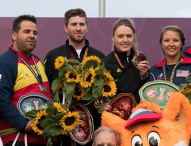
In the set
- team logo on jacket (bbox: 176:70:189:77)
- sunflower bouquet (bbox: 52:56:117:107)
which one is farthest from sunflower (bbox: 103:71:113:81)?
team logo on jacket (bbox: 176:70:189:77)

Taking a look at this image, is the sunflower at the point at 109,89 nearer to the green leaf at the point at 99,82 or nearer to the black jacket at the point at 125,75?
the green leaf at the point at 99,82

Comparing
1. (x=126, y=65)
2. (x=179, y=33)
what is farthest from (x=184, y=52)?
(x=126, y=65)

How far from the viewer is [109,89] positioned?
160 inches

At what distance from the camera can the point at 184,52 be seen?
15.9ft

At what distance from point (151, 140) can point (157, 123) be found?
0.50ft

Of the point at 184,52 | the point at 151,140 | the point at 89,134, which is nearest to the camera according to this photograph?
the point at 151,140

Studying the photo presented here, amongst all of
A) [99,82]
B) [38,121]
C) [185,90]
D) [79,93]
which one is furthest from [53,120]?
[185,90]

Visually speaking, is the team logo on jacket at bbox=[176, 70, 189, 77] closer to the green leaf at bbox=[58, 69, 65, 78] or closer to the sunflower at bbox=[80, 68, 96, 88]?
the sunflower at bbox=[80, 68, 96, 88]

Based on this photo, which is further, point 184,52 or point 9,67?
point 184,52

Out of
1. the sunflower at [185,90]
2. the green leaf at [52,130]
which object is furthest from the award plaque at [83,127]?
the sunflower at [185,90]

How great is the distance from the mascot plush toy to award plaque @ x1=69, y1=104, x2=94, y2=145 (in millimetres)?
407

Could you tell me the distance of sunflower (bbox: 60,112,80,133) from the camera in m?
3.87

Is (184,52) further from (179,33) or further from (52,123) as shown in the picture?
(52,123)

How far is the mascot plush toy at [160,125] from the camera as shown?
11.8 ft
